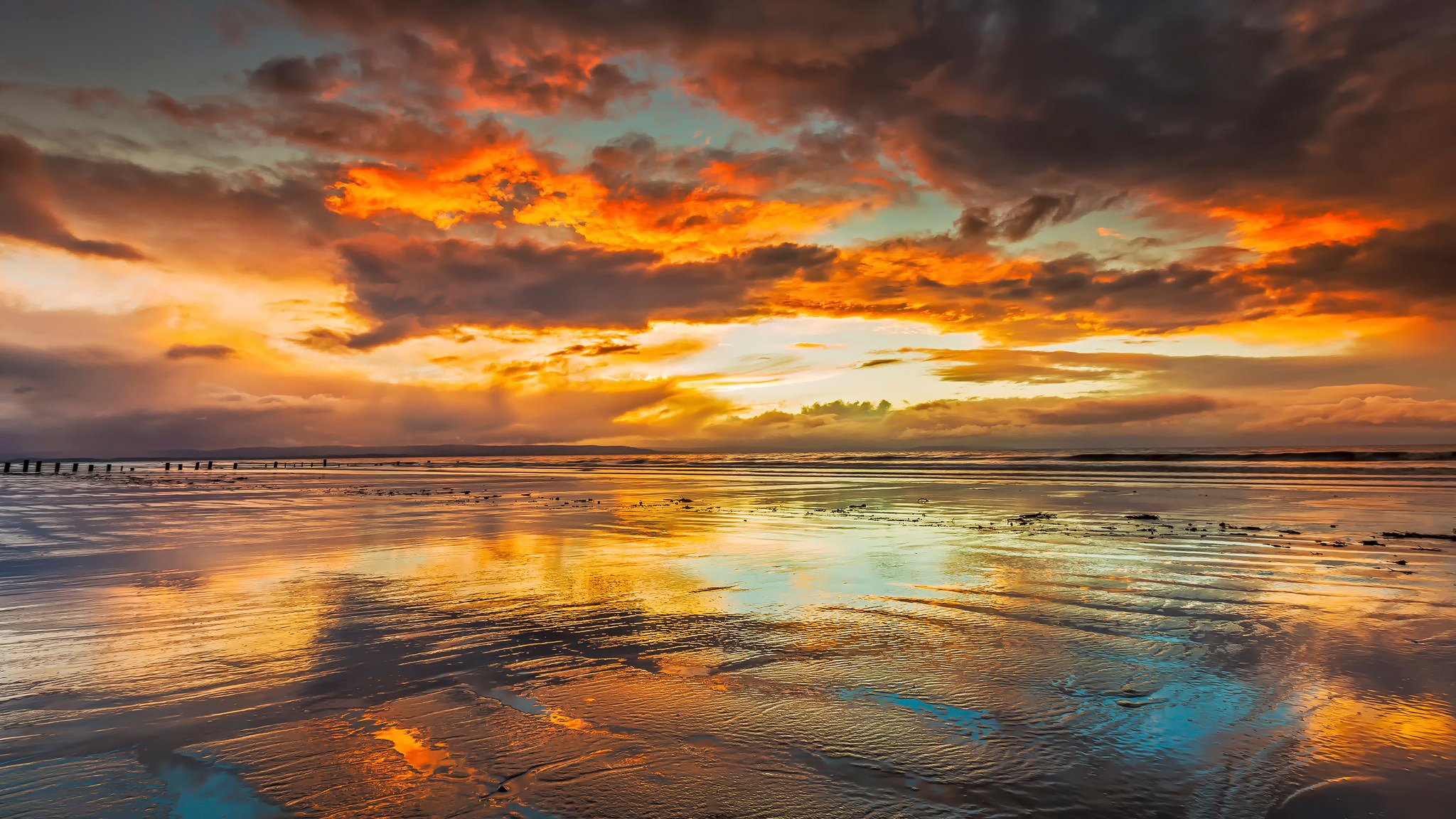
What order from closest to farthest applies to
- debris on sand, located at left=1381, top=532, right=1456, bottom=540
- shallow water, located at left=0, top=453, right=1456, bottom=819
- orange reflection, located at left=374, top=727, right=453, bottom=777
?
shallow water, located at left=0, top=453, right=1456, bottom=819, orange reflection, located at left=374, top=727, right=453, bottom=777, debris on sand, located at left=1381, top=532, right=1456, bottom=540

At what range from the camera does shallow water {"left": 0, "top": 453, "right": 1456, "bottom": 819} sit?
4.28 m

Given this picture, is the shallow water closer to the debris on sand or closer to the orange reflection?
the orange reflection

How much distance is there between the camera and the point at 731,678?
20.9 feet

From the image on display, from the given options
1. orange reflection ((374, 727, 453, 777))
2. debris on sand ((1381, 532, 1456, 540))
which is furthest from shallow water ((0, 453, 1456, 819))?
debris on sand ((1381, 532, 1456, 540))

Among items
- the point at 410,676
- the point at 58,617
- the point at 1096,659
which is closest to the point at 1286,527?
the point at 1096,659

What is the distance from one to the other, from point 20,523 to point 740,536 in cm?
2059

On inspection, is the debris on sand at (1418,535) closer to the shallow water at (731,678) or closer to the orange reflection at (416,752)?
the shallow water at (731,678)

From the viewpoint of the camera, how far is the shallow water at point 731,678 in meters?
4.28

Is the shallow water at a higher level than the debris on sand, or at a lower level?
lower

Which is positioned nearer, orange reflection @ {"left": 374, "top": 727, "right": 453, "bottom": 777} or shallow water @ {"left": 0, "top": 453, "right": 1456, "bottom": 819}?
shallow water @ {"left": 0, "top": 453, "right": 1456, "bottom": 819}

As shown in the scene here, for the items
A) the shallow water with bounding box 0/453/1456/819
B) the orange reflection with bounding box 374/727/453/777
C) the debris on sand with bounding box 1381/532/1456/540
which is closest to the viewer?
the shallow water with bounding box 0/453/1456/819

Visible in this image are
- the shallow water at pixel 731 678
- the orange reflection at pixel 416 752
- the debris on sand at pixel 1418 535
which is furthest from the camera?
the debris on sand at pixel 1418 535

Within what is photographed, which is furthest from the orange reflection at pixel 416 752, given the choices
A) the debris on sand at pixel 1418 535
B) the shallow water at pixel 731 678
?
the debris on sand at pixel 1418 535

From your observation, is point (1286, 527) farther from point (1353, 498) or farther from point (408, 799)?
point (408, 799)
